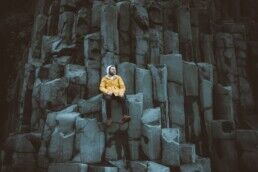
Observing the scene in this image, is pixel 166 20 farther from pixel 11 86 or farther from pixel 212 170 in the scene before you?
pixel 11 86

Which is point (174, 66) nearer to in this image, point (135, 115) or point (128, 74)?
point (128, 74)

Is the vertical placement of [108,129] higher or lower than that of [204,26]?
lower

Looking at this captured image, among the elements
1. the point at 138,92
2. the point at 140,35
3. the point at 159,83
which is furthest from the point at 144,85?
the point at 140,35

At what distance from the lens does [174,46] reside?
21672 millimetres

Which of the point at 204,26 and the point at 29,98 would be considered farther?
the point at 204,26

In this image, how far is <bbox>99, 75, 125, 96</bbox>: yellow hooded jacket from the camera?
51.6ft

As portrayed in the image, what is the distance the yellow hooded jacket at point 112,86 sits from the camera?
15.7 m

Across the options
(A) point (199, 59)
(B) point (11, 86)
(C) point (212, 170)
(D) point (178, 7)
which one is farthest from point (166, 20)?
(B) point (11, 86)

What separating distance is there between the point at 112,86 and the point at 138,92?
265cm

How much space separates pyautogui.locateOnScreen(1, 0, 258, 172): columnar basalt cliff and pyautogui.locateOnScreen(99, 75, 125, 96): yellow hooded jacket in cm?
73

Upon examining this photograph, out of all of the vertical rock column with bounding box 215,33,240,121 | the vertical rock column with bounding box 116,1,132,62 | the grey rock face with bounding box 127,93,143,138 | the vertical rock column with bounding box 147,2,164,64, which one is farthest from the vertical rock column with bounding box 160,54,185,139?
the vertical rock column with bounding box 215,33,240,121

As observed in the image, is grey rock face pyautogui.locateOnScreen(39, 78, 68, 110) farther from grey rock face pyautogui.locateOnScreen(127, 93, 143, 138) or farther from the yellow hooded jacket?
grey rock face pyautogui.locateOnScreen(127, 93, 143, 138)

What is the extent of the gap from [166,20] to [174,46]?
2.10 m

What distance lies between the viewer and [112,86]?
15.9m
